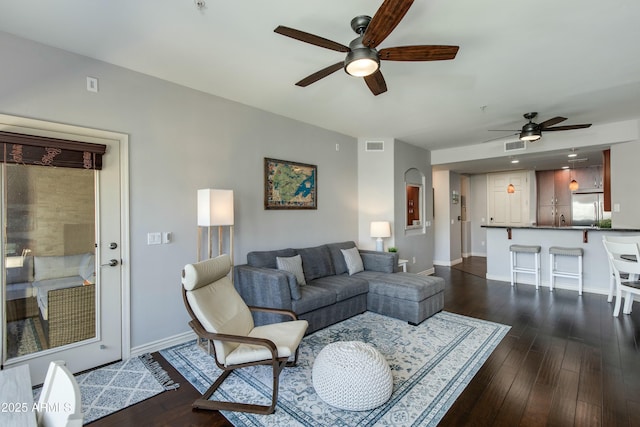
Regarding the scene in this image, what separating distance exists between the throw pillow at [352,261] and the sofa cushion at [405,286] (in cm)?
44

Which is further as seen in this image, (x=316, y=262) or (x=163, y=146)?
(x=316, y=262)

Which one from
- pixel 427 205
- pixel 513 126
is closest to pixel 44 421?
pixel 513 126

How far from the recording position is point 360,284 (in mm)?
4145

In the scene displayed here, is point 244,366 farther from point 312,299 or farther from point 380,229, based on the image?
point 380,229

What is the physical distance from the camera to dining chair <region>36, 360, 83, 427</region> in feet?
2.69

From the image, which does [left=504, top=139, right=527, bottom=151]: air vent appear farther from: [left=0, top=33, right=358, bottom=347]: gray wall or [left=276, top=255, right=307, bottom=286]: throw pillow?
[left=276, top=255, right=307, bottom=286]: throw pillow

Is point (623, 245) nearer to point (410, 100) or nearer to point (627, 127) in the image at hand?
point (627, 127)

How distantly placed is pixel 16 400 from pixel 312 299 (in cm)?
260

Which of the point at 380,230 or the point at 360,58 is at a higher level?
the point at 360,58

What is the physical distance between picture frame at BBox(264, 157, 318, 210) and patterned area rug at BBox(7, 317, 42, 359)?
261 centimetres

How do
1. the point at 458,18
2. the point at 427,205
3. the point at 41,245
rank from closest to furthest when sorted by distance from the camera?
the point at 458,18 → the point at 41,245 → the point at 427,205

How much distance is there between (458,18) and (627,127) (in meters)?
4.61

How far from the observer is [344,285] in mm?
3977

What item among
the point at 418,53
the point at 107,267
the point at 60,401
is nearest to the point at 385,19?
the point at 418,53
